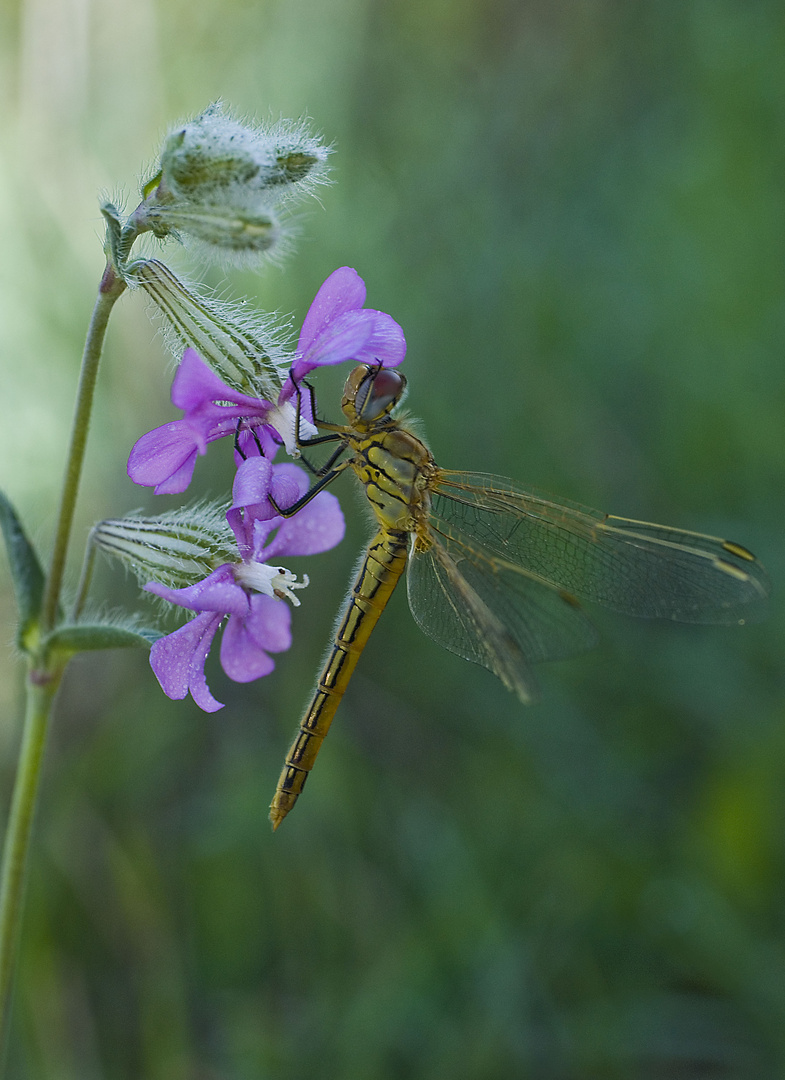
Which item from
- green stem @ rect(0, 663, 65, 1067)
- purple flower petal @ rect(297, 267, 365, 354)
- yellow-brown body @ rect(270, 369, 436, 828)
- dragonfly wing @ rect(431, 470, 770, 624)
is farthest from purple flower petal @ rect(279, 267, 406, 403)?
green stem @ rect(0, 663, 65, 1067)

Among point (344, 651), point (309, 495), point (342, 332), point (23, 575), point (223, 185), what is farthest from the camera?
point (344, 651)

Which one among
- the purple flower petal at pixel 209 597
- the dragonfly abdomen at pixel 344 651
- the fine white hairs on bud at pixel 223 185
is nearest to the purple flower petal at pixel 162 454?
the purple flower petal at pixel 209 597

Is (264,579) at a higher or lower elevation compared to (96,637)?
higher


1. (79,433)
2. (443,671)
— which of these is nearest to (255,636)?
(79,433)

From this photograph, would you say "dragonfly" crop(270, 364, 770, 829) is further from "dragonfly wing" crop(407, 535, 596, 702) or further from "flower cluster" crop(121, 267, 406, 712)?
"flower cluster" crop(121, 267, 406, 712)

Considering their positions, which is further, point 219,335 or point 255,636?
point 255,636

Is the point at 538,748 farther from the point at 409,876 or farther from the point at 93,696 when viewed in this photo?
the point at 93,696

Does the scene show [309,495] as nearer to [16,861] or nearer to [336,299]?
[336,299]

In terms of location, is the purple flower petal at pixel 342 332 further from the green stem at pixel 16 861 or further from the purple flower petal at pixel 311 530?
the green stem at pixel 16 861
